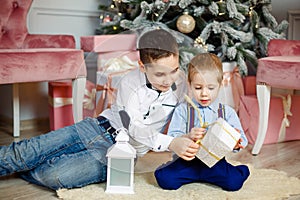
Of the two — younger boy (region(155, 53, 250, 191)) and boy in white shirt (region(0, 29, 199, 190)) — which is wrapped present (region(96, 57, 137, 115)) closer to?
boy in white shirt (region(0, 29, 199, 190))

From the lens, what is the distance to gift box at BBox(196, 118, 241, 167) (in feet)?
3.75

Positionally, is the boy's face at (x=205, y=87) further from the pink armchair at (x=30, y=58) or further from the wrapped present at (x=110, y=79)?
the pink armchair at (x=30, y=58)

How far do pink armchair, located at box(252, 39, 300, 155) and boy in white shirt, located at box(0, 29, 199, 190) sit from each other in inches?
24.5

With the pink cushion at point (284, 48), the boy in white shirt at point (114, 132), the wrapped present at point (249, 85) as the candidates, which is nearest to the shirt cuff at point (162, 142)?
the boy in white shirt at point (114, 132)

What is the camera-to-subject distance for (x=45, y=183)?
4.42ft

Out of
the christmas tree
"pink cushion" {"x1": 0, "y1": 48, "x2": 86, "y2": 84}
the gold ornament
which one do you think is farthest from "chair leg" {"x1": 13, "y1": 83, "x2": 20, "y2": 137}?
the gold ornament

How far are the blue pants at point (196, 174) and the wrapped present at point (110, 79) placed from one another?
10.6 inches

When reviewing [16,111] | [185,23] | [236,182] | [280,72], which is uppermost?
[185,23]

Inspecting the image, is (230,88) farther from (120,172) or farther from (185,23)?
(185,23)

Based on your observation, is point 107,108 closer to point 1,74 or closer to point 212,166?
point 212,166

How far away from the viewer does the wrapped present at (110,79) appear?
3.82 ft

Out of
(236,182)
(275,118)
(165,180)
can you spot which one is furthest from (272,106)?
(165,180)

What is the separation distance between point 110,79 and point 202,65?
0.25 meters

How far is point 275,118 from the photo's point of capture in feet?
6.54
